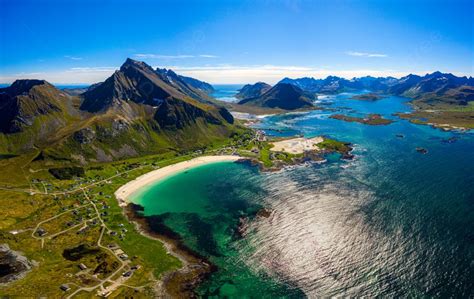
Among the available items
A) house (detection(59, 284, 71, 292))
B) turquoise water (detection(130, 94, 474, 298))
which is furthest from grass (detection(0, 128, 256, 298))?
turquoise water (detection(130, 94, 474, 298))

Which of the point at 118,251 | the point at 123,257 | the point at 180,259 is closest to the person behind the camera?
the point at 123,257

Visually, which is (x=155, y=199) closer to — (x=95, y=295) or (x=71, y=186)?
(x=71, y=186)

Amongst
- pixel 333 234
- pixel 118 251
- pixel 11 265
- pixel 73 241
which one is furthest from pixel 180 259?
pixel 333 234

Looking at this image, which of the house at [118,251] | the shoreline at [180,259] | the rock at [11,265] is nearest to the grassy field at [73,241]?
the house at [118,251]

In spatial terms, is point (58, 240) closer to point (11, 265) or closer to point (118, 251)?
point (11, 265)

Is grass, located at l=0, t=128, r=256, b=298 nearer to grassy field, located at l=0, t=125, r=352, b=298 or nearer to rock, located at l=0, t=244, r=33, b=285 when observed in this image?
grassy field, located at l=0, t=125, r=352, b=298

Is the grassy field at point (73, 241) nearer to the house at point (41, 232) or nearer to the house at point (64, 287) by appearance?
the house at point (41, 232)

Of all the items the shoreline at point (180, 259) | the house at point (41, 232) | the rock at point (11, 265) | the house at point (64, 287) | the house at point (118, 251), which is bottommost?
the shoreline at point (180, 259)

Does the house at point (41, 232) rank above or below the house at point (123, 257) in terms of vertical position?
above
